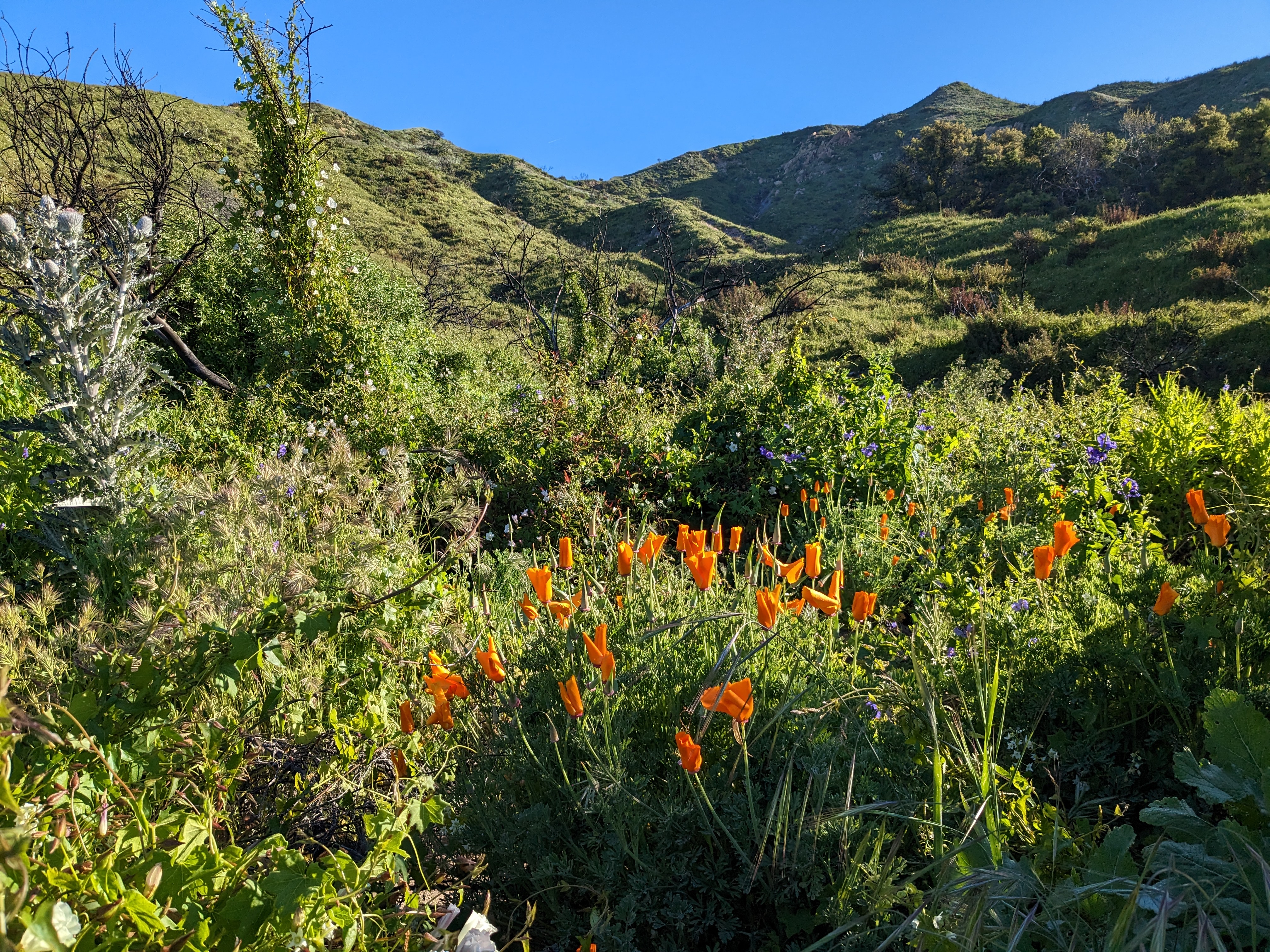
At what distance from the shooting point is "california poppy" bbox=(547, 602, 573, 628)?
5.50ft

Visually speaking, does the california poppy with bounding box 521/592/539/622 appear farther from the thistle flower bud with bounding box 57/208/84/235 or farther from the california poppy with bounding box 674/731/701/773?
the thistle flower bud with bounding box 57/208/84/235

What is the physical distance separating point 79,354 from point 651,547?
9.84 ft

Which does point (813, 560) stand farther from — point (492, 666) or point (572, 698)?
point (492, 666)

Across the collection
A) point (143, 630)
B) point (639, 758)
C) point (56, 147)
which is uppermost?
point (56, 147)

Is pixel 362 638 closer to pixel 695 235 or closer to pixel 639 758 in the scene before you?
pixel 639 758

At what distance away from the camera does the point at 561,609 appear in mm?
1682

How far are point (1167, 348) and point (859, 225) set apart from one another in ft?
90.9

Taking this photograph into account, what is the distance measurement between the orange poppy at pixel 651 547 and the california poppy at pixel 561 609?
279mm

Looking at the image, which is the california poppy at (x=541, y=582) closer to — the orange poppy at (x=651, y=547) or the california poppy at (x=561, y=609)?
the california poppy at (x=561, y=609)

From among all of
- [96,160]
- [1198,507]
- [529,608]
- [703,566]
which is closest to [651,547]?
[703,566]

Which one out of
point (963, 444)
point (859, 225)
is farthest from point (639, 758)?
point (859, 225)

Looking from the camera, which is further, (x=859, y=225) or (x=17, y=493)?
(x=859, y=225)

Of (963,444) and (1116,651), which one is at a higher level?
(963,444)

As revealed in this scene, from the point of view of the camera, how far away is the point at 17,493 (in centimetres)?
323
